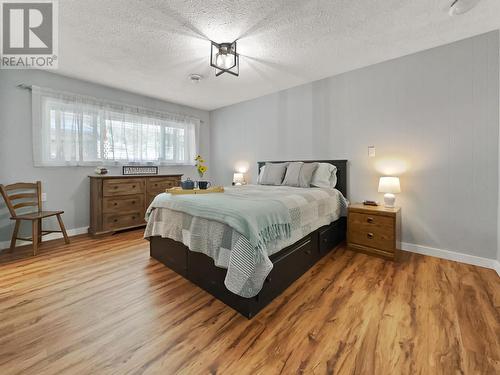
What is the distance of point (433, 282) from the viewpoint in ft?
6.63

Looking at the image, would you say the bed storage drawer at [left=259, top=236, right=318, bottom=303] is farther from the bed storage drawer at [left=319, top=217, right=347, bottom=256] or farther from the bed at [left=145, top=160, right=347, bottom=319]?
the bed storage drawer at [left=319, top=217, right=347, bottom=256]

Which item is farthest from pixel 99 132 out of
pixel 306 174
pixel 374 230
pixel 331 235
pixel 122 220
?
pixel 374 230

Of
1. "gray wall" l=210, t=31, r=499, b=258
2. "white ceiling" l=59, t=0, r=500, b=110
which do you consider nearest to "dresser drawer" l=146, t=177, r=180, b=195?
"white ceiling" l=59, t=0, r=500, b=110

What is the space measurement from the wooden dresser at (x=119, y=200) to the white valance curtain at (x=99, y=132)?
0.51 metres

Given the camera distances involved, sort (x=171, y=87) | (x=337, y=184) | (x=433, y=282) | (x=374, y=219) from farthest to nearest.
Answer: (x=171, y=87)
(x=337, y=184)
(x=374, y=219)
(x=433, y=282)

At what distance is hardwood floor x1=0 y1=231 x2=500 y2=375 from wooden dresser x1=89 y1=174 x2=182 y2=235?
1.16m

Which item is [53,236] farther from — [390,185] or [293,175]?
[390,185]

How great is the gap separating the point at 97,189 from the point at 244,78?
2.84 m

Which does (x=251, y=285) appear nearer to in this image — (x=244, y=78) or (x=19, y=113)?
(x=244, y=78)

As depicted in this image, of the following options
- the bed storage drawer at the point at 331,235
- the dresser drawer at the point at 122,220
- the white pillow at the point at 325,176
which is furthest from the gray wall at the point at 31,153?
the bed storage drawer at the point at 331,235

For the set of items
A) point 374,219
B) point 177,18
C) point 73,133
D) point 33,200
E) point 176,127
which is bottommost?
point 374,219

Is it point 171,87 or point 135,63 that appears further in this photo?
point 171,87

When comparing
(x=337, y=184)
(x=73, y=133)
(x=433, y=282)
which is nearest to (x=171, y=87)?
(x=73, y=133)

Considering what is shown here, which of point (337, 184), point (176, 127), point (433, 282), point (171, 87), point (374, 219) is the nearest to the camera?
point (433, 282)
